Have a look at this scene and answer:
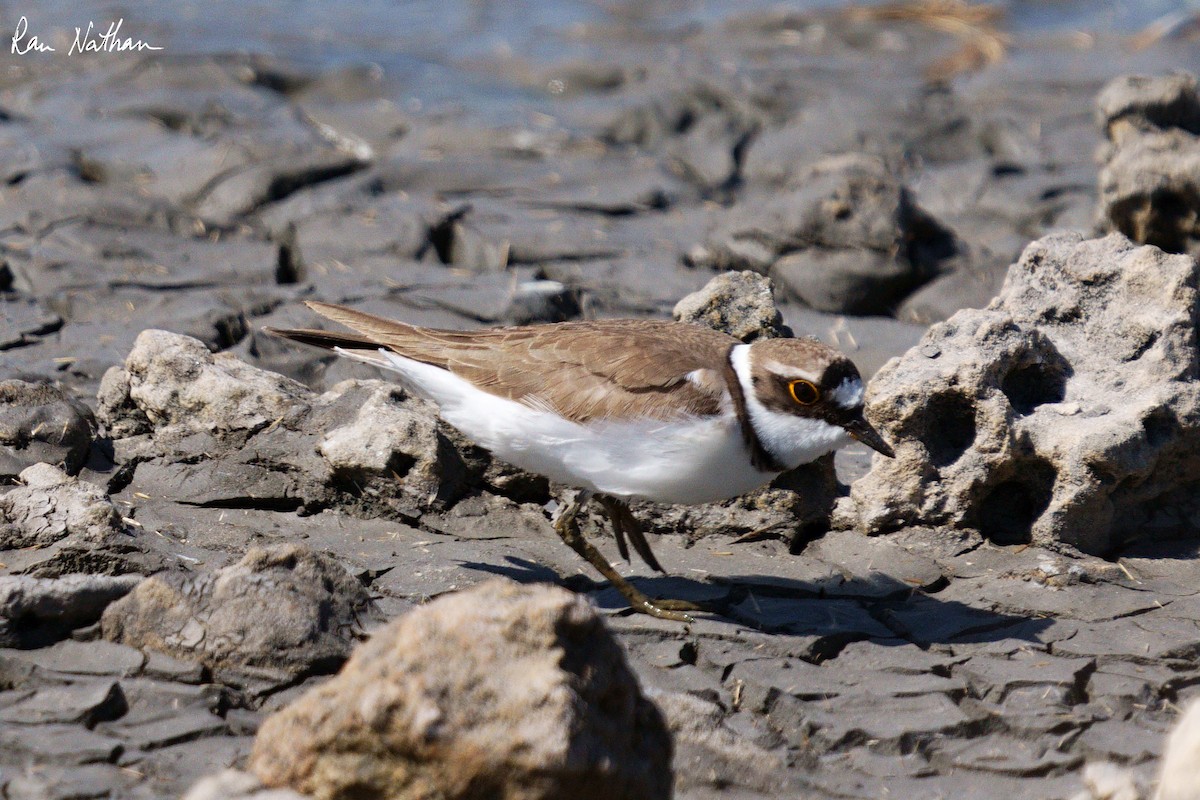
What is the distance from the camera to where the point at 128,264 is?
9195mm

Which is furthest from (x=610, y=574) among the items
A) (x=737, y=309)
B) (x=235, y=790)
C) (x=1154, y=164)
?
(x=1154, y=164)

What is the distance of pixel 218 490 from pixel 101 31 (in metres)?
10.8

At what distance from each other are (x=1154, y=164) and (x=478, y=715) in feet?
23.1

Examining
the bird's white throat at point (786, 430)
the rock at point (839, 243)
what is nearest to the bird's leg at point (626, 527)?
the bird's white throat at point (786, 430)

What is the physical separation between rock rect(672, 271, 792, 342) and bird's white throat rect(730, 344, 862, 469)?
1.06m

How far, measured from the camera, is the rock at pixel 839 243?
355 inches

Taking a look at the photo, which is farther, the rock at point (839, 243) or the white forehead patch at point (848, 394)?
the rock at point (839, 243)

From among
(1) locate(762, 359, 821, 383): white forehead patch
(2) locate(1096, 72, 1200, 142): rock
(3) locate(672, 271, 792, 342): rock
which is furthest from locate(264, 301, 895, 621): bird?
(2) locate(1096, 72, 1200, 142): rock

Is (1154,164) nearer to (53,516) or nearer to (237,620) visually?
(237,620)

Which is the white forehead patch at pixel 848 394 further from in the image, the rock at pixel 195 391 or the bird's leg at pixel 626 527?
the rock at pixel 195 391

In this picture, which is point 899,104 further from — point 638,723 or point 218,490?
point 638,723

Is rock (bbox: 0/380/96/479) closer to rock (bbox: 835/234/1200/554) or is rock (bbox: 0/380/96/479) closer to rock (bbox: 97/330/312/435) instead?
rock (bbox: 97/330/312/435)

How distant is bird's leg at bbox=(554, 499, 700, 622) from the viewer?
521cm

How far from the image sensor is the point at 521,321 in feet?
27.5
